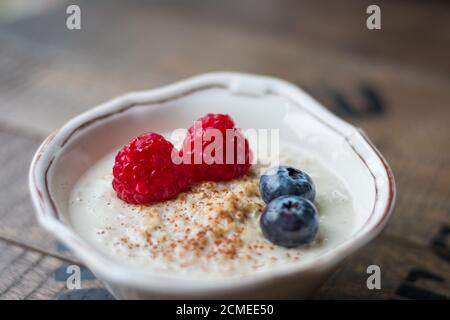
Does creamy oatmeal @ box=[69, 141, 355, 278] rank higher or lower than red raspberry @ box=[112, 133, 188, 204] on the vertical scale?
lower

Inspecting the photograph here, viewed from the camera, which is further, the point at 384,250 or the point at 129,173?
the point at 384,250

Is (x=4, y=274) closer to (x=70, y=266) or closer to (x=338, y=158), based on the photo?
(x=70, y=266)

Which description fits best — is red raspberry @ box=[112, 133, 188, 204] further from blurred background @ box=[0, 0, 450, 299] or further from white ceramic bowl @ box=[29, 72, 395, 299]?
blurred background @ box=[0, 0, 450, 299]

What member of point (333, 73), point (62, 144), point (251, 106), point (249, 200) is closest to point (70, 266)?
point (62, 144)

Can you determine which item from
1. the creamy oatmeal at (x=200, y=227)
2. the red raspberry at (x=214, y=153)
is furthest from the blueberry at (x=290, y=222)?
the red raspberry at (x=214, y=153)

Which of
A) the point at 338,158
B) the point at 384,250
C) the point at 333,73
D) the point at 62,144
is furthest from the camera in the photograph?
the point at 333,73

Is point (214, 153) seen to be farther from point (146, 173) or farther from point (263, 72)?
point (263, 72)

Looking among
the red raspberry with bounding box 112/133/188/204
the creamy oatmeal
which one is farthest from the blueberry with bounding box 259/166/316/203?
the red raspberry with bounding box 112/133/188/204
